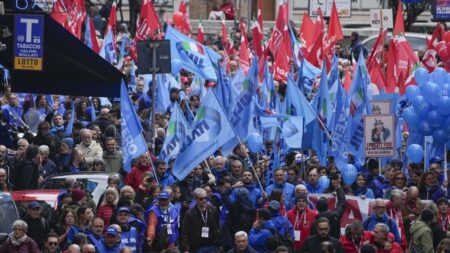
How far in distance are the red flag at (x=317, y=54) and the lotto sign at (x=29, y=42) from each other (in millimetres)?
9390

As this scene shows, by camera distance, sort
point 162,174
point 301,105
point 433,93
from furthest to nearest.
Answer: point 301,105, point 433,93, point 162,174

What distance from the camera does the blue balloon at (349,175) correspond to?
23438 mm

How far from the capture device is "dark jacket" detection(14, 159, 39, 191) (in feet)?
79.5

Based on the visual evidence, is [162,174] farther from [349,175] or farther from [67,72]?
[67,72]

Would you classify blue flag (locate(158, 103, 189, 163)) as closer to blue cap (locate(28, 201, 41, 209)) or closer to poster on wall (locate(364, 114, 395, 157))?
poster on wall (locate(364, 114, 395, 157))

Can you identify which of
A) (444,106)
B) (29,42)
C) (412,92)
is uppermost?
(29,42)

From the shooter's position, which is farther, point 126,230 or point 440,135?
point 440,135

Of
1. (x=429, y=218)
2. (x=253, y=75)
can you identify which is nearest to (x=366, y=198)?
(x=429, y=218)

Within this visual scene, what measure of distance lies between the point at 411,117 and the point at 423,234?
547 cm

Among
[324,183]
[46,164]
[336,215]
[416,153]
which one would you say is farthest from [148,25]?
[336,215]

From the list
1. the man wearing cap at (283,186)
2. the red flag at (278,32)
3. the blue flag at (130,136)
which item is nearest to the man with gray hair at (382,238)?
the man wearing cap at (283,186)

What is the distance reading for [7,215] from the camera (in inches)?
799

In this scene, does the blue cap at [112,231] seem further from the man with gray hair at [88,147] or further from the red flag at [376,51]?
the red flag at [376,51]

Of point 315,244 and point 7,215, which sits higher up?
point 7,215
